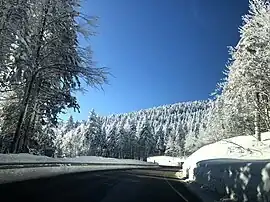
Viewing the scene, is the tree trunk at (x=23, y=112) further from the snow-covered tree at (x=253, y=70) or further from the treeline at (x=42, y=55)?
the snow-covered tree at (x=253, y=70)

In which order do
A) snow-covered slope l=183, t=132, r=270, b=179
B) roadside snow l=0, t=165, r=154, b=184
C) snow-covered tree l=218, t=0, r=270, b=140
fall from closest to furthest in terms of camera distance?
1. roadside snow l=0, t=165, r=154, b=184
2. snow-covered tree l=218, t=0, r=270, b=140
3. snow-covered slope l=183, t=132, r=270, b=179

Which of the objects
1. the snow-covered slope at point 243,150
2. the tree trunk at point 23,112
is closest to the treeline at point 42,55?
the tree trunk at point 23,112

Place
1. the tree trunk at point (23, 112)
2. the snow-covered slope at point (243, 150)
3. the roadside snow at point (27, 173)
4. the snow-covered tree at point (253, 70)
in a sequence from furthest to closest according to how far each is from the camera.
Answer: the snow-covered slope at point (243, 150) → the snow-covered tree at point (253, 70) → the tree trunk at point (23, 112) → the roadside snow at point (27, 173)

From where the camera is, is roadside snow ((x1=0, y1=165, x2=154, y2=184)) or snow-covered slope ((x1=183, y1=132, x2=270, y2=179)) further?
snow-covered slope ((x1=183, y1=132, x2=270, y2=179))

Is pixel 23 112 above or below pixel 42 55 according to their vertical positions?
below

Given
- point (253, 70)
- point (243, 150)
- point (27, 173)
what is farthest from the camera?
point (243, 150)

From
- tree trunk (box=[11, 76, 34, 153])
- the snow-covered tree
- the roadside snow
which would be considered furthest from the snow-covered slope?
tree trunk (box=[11, 76, 34, 153])

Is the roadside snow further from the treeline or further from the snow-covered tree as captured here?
the snow-covered tree

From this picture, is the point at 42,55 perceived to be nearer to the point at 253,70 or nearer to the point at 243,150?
the point at 253,70

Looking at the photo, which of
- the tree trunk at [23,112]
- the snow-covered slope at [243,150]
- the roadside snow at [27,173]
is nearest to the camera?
the roadside snow at [27,173]

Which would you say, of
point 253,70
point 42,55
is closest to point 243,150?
point 253,70

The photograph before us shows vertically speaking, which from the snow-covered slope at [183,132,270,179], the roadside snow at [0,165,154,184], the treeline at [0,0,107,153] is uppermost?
the treeline at [0,0,107,153]

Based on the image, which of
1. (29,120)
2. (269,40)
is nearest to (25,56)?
(29,120)

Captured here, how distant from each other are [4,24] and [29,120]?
14628 mm
